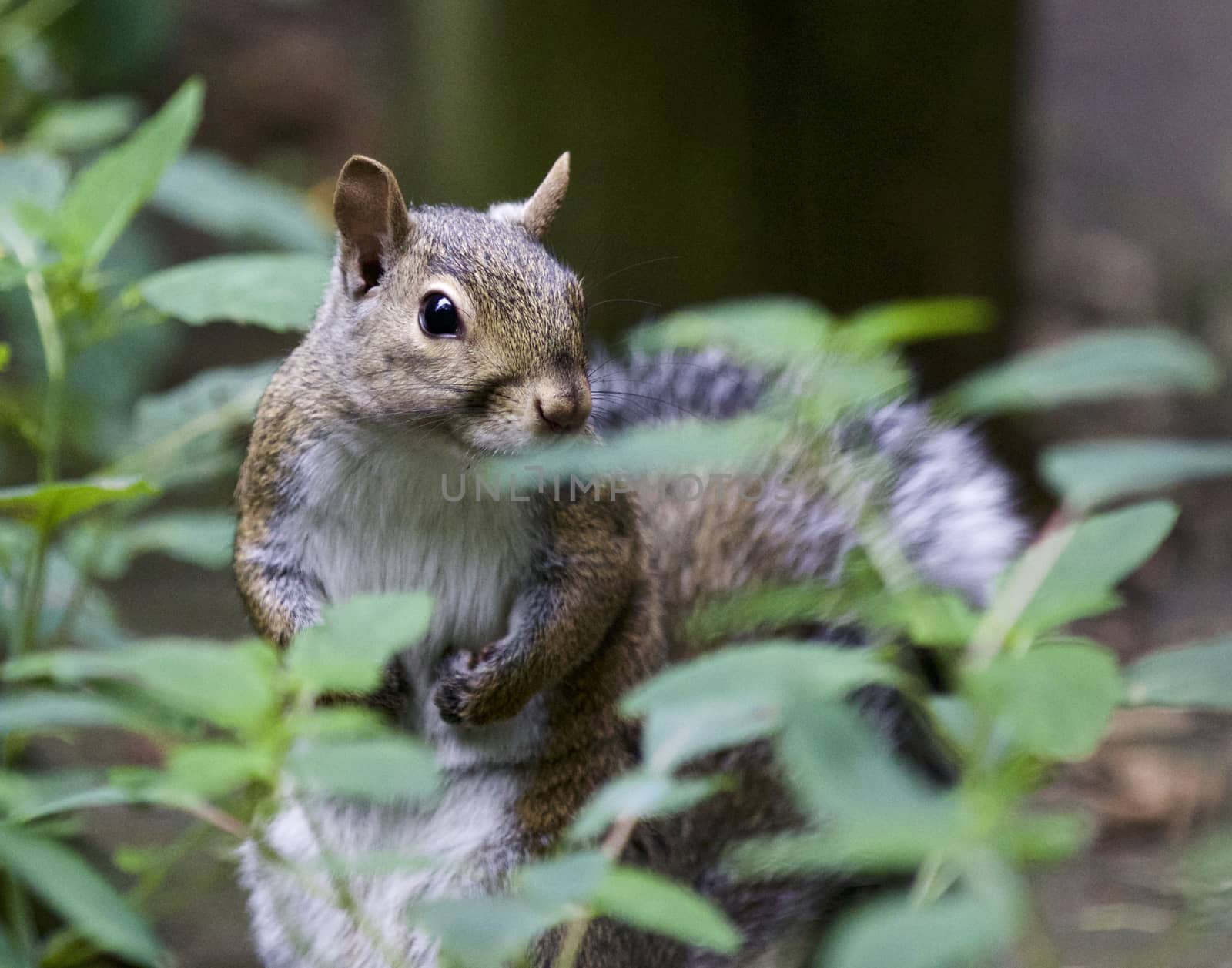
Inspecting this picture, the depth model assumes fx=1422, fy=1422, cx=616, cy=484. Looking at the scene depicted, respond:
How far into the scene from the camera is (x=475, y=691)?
5.15 ft

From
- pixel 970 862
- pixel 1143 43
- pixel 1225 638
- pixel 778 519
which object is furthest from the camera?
pixel 1143 43

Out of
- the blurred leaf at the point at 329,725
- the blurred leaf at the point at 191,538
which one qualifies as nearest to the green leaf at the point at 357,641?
the blurred leaf at the point at 329,725

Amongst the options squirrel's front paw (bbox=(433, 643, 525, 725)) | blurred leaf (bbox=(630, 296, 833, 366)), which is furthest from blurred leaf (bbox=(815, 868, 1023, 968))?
squirrel's front paw (bbox=(433, 643, 525, 725))

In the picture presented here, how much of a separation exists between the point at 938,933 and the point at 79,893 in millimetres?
552

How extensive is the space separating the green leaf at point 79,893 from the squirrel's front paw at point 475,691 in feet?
2.05

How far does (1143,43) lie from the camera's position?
6914mm

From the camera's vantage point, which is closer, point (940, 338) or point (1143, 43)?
point (940, 338)

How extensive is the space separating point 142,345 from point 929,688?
1912 mm

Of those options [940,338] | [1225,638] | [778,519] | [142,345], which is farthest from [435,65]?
[1225,638]

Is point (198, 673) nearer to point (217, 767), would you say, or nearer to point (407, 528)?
point (217, 767)

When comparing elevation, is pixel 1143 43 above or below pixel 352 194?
below

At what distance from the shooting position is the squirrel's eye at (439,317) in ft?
4.92

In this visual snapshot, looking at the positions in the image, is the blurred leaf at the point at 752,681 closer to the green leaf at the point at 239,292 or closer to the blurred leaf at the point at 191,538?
the green leaf at the point at 239,292

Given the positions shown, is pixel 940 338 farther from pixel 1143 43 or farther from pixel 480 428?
pixel 1143 43
